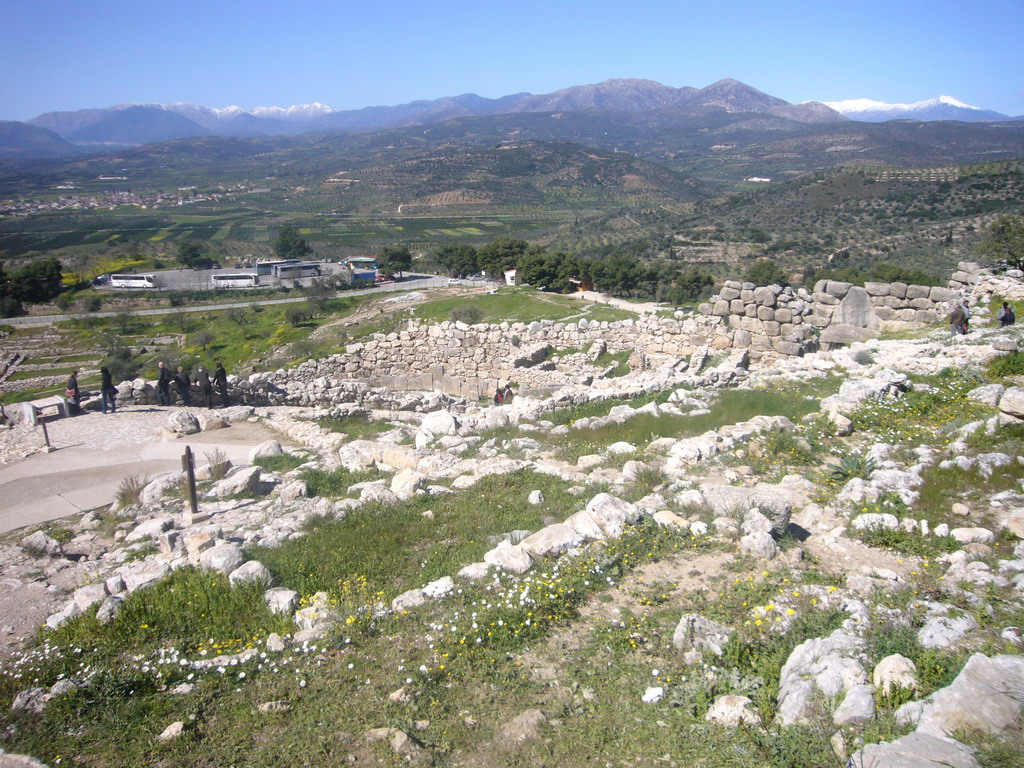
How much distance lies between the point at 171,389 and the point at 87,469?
5.08m

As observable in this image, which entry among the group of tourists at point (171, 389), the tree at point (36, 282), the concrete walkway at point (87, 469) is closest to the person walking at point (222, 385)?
the group of tourists at point (171, 389)

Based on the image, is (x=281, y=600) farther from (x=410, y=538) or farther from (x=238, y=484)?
(x=238, y=484)

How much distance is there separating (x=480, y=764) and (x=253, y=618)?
2959 millimetres

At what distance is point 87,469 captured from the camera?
11.9 meters

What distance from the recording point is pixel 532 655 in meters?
5.16

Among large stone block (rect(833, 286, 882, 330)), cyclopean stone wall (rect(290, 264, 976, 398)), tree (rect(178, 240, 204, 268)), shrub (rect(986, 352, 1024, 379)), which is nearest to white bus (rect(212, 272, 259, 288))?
tree (rect(178, 240, 204, 268))

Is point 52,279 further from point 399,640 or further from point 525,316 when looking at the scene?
point 399,640

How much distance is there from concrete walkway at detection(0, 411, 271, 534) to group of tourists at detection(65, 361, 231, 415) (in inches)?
44.8

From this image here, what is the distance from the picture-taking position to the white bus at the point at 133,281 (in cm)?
7488

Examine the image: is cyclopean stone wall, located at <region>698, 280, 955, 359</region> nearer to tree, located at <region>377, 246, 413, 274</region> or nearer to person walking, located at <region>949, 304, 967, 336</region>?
person walking, located at <region>949, 304, 967, 336</region>

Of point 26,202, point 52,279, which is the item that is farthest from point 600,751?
point 26,202

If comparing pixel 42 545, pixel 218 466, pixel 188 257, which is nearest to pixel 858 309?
pixel 218 466

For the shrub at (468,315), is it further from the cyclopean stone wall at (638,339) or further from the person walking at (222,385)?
the person walking at (222,385)

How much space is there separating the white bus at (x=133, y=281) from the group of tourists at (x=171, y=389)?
6822 centimetres
